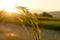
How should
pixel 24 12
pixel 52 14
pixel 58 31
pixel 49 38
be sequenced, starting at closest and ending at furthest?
pixel 24 12, pixel 49 38, pixel 58 31, pixel 52 14

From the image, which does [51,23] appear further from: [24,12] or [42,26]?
[24,12]

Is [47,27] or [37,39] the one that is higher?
[37,39]

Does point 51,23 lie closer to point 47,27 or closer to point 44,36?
point 47,27

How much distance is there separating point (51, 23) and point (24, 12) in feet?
6.46

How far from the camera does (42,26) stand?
7.82 feet

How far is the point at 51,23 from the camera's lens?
234cm

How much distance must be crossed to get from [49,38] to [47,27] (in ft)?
2.18

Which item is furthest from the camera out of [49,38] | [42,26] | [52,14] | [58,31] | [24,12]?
[52,14]

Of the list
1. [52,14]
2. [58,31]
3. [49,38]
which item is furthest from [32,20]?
[52,14]

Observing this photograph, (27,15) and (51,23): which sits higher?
(27,15)

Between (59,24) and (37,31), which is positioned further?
(59,24)

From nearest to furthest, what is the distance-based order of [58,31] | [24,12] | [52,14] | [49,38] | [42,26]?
[24,12] → [49,38] → [58,31] → [42,26] → [52,14]

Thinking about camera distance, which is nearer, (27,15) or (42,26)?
(27,15)

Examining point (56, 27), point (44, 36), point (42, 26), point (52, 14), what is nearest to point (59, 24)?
point (56, 27)
